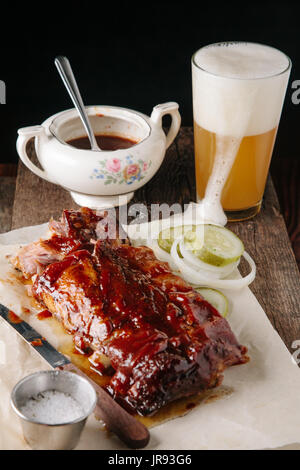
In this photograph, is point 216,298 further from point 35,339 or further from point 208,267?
point 35,339

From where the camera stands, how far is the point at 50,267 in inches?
109

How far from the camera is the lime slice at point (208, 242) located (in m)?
3.02

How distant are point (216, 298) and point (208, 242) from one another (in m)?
0.34

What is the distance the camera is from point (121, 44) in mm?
4379

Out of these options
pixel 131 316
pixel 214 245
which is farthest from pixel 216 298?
pixel 131 316

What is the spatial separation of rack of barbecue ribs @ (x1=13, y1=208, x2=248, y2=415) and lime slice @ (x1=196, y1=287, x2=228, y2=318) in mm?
208

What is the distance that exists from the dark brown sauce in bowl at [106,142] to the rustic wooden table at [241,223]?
14.0 inches

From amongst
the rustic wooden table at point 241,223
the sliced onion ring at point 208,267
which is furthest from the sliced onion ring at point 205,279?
the rustic wooden table at point 241,223

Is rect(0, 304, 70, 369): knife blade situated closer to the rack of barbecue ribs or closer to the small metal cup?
the rack of barbecue ribs

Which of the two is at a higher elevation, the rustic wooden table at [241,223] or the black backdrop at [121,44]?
the black backdrop at [121,44]

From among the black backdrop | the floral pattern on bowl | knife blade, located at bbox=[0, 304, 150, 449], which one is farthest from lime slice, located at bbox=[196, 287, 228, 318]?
the black backdrop

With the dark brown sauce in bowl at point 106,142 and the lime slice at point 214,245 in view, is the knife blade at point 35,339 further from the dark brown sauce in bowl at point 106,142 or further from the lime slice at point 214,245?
the dark brown sauce in bowl at point 106,142

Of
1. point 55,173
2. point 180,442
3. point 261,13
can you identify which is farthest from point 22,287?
point 261,13

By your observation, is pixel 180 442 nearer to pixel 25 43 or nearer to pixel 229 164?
pixel 229 164
